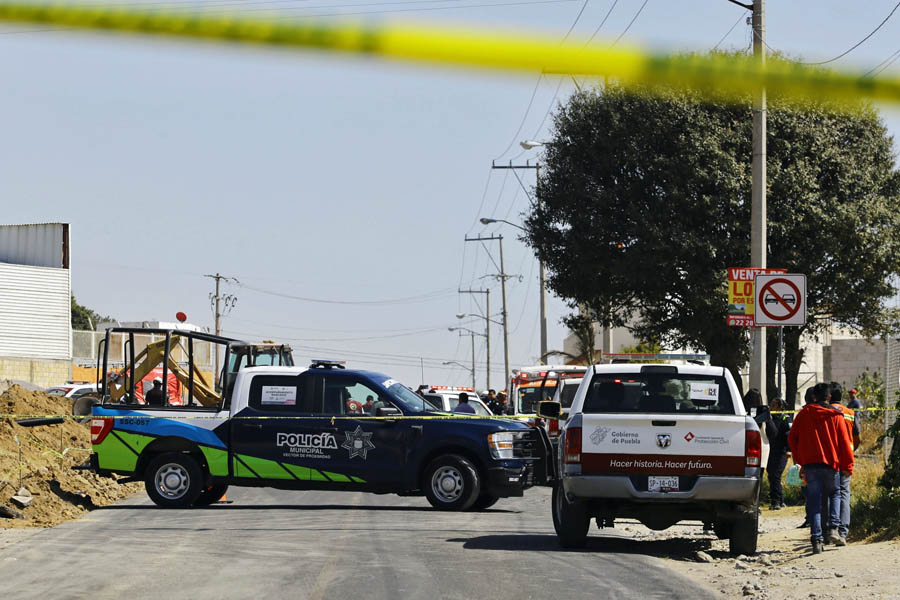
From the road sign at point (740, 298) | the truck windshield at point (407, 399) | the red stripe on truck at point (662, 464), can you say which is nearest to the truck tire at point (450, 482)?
the truck windshield at point (407, 399)

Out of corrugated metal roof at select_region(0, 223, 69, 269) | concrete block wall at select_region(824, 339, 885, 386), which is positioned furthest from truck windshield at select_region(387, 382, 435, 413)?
corrugated metal roof at select_region(0, 223, 69, 269)

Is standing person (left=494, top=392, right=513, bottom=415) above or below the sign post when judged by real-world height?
below

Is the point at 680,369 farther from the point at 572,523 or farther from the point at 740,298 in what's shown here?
the point at 740,298

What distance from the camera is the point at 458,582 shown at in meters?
10.1

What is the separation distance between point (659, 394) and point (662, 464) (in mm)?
732

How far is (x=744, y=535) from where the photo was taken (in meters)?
12.1

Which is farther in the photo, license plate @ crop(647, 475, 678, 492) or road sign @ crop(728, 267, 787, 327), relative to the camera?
road sign @ crop(728, 267, 787, 327)

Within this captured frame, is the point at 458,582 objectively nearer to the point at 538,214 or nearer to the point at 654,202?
the point at 654,202

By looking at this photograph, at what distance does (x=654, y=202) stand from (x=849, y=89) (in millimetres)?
31945

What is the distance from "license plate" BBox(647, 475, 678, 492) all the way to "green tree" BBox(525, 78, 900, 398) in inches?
832

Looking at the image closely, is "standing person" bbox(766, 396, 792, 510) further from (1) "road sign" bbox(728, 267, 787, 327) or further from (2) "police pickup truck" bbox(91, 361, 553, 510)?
(2) "police pickup truck" bbox(91, 361, 553, 510)

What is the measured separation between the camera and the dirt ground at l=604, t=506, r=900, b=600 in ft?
32.1

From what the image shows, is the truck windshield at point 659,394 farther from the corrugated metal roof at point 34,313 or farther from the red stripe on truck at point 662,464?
the corrugated metal roof at point 34,313

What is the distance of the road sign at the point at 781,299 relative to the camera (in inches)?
661
